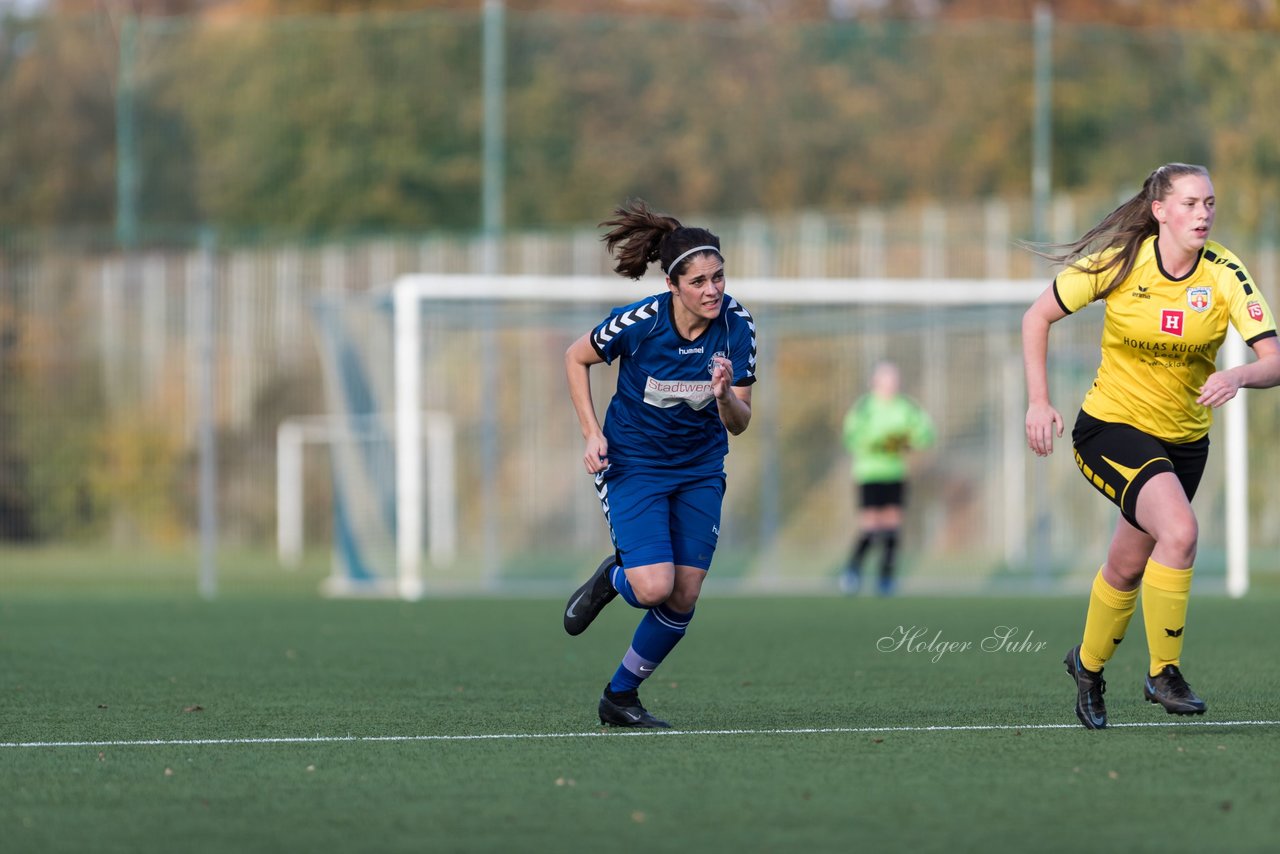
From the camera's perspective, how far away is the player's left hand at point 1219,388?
602cm

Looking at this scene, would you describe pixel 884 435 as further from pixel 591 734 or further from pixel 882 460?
pixel 591 734

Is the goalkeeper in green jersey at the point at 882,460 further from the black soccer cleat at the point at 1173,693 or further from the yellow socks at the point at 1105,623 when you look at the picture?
the black soccer cleat at the point at 1173,693

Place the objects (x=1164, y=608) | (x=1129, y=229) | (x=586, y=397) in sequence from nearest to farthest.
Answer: (x=1164, y=608) → (x=1129, y=229) → (x=586, y=397)

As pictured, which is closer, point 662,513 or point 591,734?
point 591,734

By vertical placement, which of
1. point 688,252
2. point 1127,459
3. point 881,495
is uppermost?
point 688,252

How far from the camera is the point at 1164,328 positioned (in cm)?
647

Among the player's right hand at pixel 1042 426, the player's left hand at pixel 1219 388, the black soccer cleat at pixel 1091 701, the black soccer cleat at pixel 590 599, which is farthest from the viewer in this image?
the black soccer cleat at pixel 590 599

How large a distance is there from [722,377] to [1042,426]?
3.27ft

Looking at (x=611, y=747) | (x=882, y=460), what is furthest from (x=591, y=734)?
(x=882, y=460)

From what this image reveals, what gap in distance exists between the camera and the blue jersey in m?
6.84

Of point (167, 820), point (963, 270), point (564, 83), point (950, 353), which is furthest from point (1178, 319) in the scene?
point (564, 83)

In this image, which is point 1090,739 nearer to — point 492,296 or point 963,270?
point 492,296

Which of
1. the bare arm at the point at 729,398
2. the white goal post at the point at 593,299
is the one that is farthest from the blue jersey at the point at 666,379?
the white goal post at the point at 593,299

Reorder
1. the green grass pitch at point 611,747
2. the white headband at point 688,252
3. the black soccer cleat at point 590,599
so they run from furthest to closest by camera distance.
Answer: the black soccer cleat at point 590,599 → the white headband at point 688,252 → the green grass pitch at point 611,747
